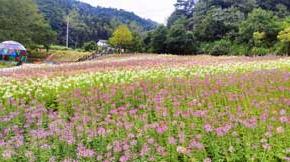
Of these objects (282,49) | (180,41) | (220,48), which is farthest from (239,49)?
(180,41)

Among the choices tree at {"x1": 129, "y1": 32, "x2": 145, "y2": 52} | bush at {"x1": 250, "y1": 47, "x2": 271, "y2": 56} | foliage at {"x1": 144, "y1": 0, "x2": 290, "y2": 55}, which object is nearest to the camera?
bush at {"x1": 250, "y1": 47, "x2": 271, "y2": 56}

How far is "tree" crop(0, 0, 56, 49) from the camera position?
54.9 metres

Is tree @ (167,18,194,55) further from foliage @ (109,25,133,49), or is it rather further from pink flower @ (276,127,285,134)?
pink flower @ (276,127,285,134)

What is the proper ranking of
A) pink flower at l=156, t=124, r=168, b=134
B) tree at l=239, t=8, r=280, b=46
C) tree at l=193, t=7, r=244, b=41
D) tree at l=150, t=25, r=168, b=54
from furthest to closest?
tree at l=193, t=7, r=244, b=41 < tree at l=150, t=25, r=168, b=54 < tree at l=239, t=8, r=280, b=46 < pink flower at l=156, t=124, r=168, b=134

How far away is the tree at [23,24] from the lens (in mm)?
54875

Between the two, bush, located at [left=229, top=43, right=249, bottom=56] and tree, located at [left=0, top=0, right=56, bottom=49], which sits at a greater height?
tree, located at [left=0, top=0, right=56, bottom=49]

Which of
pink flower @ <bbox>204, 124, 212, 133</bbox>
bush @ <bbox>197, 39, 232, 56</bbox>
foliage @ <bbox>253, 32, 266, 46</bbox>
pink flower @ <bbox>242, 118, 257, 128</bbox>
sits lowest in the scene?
bush @ <bbox>197, 39, 232, 56</bbox>

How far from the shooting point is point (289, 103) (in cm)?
618

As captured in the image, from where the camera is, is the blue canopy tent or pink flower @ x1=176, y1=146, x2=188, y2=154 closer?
pink flower @ x1=176, y1=146, x2=188, y2=154

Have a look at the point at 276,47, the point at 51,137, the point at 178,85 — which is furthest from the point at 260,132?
the point at 276,47

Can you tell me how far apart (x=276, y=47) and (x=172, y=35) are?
1309 centimetres

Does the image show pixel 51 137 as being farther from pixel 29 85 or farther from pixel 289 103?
pixel 29 85

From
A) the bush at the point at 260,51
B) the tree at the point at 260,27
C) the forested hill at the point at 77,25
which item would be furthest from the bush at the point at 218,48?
the forested hill at the point at 77,25

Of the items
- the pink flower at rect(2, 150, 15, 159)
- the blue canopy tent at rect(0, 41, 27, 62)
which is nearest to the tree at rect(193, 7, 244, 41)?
the blue canopy tent at rect(0, 41, 27, 62)
